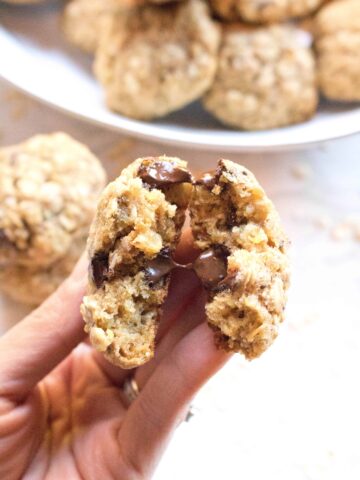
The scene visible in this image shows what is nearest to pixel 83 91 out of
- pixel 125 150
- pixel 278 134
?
pixel 125 150

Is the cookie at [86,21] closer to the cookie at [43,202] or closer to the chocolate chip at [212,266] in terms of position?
the cookie at [43,202]

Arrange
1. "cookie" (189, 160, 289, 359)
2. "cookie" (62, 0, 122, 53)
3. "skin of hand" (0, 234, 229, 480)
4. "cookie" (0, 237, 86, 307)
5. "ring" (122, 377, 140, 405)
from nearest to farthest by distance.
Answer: "cookie" (189, 160, 289, 359) → "skin of hand" (0, 234, 229, 480) → "ring" (122, 377, 140, 405) → "cookie" (0, 237, 86, 307) → "cookie" (62, 0, 122, 53)

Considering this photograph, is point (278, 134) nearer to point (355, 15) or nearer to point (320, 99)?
point (320, 99)

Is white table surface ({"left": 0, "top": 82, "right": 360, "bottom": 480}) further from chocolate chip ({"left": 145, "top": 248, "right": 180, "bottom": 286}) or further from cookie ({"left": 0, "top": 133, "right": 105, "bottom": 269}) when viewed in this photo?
chocolate chip ({"left": 145, "top": 248, "right": 180, "bottom": 286})

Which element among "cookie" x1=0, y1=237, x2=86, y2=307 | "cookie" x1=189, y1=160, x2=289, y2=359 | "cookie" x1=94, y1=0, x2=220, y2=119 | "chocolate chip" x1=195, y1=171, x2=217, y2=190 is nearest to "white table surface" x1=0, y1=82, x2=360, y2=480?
"cookie" x1=0, y1=237, x2=86, y2=307

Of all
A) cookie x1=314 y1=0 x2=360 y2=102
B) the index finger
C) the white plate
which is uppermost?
cookie x1=314 y1=0 x2=360 y2=102

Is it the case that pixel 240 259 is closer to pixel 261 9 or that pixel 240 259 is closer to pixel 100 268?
pixel 100 268
